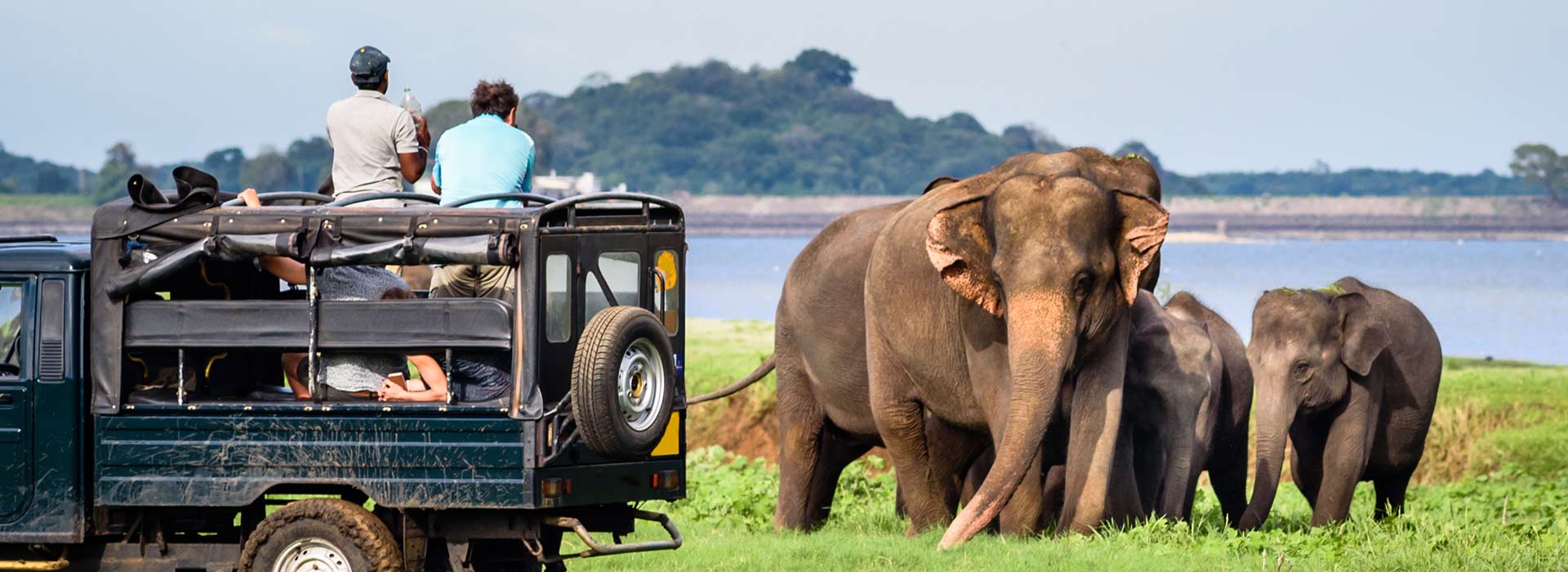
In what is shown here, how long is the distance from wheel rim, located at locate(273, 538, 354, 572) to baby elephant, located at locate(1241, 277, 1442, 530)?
807 cm

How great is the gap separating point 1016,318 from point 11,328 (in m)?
5.02

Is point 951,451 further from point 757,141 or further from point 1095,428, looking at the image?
point 757,141

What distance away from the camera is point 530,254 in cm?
962

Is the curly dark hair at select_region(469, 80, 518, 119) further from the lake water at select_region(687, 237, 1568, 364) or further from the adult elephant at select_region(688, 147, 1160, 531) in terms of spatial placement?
the lake water at select_region(687, 237, 1568, 364)

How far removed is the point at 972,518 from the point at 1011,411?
60 cm

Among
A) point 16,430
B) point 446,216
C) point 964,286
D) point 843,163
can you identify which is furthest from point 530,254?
point 843,163

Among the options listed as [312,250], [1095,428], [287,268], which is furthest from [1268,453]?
[312,250]

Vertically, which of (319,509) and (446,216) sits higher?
(446,216)

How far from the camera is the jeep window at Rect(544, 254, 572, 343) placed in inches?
390

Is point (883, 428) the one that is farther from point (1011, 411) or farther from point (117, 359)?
point (117, 359)

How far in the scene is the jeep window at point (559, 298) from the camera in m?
9.91

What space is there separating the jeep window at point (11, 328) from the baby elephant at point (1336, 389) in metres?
9.02

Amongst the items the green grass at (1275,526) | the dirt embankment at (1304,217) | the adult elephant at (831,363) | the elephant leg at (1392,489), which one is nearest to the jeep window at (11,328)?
the green grass at (1275,526)

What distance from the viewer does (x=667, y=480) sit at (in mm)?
10586
